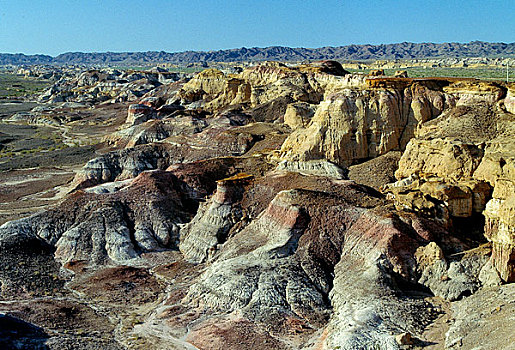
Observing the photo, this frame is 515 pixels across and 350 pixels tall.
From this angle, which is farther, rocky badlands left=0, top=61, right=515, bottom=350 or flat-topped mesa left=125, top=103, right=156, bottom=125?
flat-topped mesa left=125, top=103, right=156, bottom=125

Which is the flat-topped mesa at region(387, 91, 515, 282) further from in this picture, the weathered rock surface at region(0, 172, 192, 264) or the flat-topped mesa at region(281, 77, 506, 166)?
the weathered rock surface at region(0, 172, 192, 264)

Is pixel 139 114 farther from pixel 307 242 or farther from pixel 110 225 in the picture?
pixel 307 242

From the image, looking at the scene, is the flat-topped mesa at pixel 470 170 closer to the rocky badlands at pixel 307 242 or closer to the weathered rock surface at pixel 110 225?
the rocky badlands at pixel 307 242

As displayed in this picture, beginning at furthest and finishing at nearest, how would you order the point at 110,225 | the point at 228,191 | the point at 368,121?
the point at 368,121
the point at 110,225
the point at 228,191

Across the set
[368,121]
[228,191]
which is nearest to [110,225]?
[228,191]

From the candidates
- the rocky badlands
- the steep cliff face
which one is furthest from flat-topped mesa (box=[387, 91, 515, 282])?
→ the steep cliff face

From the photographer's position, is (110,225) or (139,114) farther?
(139,114)

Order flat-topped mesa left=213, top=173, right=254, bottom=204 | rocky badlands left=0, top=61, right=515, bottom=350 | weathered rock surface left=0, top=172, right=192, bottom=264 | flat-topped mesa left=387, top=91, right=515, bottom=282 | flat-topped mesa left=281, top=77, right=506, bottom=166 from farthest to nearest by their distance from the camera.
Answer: flat-topped mesa left=281, top=77, right=506, bottom=166
flat-topped mesa left=213, top=173, right=254, bottom=204
weathered rock surface left=0, top=172, right=192, bottom=264
flat-topped mesa left=387, top=91, right=515, bottom=282
rocky badlands left=0, top=61, right=515, bottom=350

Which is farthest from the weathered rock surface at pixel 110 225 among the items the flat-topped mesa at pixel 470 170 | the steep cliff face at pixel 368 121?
the flat-topped mesa at pixel 470 170

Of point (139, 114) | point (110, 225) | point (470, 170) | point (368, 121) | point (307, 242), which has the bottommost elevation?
point (110, 225)
